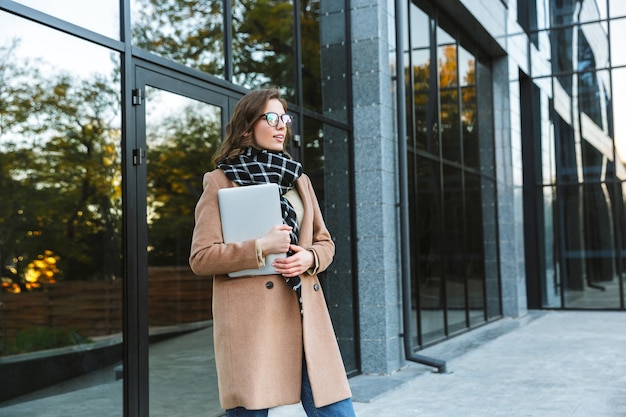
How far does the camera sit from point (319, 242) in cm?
296

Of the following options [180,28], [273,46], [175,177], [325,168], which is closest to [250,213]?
[325,168]

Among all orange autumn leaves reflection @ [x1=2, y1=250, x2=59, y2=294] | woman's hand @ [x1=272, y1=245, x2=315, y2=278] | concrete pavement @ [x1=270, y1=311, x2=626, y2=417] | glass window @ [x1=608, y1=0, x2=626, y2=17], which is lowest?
concrete pavement @ [x1=270, y1=311, x2=626, y2=417]

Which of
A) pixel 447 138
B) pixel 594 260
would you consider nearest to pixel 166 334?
pixel 447 138

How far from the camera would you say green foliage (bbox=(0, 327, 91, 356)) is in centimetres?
1109

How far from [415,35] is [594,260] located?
6985 mm

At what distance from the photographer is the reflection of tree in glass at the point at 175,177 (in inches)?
549

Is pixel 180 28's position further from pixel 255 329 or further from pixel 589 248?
pixel 255 329

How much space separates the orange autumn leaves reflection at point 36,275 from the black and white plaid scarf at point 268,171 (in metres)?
9.91

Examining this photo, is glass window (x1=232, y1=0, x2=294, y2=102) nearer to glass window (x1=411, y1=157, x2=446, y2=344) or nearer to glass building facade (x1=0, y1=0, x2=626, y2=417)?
glass building facade (x1=0, y1=0, x2=626, y2=417)

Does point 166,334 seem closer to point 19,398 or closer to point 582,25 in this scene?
point 19,398

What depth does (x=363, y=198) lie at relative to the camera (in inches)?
309

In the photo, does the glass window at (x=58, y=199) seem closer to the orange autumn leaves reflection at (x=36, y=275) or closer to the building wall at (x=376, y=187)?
the orange autumn leaves reflection at (x=36, y=275)

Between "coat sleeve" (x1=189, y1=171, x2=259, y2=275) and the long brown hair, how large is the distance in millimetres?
145

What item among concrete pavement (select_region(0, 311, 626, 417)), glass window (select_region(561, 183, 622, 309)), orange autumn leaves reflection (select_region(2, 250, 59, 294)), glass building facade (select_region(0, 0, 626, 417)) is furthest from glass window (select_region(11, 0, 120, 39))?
glass window (select_region(561, 183, 622, 309))
